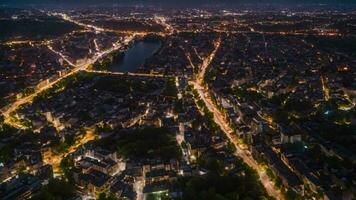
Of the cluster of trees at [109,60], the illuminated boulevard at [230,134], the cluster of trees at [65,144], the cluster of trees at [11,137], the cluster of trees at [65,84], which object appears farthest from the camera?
the cluster of trees at [109,60]

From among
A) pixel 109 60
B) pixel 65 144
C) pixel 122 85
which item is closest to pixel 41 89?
pixel 122 85

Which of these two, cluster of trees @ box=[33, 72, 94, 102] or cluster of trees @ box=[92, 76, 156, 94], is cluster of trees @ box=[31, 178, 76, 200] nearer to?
cluster of trees @ box=[33, 72, 94, 102]

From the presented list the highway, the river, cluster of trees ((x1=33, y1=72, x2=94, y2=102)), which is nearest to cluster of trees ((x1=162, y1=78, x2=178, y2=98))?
cluster of trees ((x1=33, y1=72, x2=94, y2=102))

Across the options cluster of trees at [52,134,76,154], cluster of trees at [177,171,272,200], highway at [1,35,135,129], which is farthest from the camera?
Answer: highway at [1,35,135,129]

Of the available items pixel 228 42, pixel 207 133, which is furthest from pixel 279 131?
pixel 228 42

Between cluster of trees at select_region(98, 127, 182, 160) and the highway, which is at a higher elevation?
cluster of trees at select_region(98, 127, 182, 160)

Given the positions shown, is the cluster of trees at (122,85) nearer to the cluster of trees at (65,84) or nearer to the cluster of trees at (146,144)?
the cluster of trees at (65,84)

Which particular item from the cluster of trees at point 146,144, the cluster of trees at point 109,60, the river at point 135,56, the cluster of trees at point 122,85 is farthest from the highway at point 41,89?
the cluster of trees at point 146,144

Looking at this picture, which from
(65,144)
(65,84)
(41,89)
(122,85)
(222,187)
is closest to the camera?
(222,187)

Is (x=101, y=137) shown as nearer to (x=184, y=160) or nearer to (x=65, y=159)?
(x=65, y=159)

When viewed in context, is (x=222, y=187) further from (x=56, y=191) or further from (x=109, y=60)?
(x=109, y=60)

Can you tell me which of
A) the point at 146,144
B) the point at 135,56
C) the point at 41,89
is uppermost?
the point at 146,144
